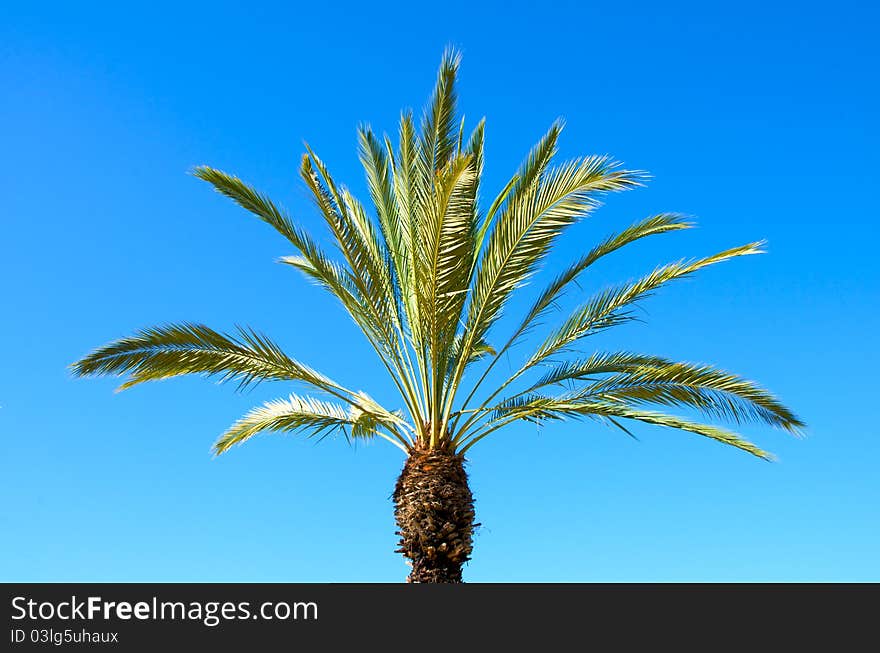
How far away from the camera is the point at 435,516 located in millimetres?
10484

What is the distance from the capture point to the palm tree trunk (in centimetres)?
1039

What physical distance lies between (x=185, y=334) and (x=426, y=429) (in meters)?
3.16

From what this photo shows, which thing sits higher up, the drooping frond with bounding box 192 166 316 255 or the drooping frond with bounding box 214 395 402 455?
the drooping frond with bounding box 192 166 316 255

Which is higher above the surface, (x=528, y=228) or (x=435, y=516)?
(x=528, y=228)

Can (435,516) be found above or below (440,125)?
below

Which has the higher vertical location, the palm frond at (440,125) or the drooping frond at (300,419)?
the palm frond at (440,125)

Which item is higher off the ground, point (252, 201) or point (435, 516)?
point (252, 201)

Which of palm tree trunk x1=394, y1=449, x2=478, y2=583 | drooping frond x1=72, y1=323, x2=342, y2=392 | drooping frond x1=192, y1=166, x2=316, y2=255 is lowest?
palm tree trunk x1=394, y1=449, x2=478, y2=583

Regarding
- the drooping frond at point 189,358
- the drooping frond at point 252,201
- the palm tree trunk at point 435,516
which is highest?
the drooping frond at point 252,201

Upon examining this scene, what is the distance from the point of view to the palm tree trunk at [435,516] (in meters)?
10.4

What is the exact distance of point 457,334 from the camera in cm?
1168

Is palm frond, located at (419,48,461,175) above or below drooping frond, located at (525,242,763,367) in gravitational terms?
above

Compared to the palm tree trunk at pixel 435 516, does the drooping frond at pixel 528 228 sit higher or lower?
higher
